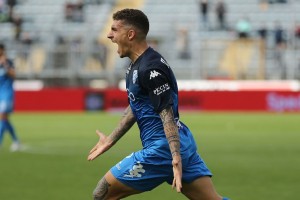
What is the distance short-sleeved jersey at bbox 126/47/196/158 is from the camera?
22.9 feet

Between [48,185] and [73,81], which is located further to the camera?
[73,81]

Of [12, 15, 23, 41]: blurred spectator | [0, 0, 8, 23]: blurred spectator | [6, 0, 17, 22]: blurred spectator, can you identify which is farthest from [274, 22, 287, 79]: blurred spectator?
[0, 0, 8, 23]: blurred spectator

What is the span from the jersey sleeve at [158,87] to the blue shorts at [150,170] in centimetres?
47

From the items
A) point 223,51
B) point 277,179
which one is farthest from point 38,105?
point 277,179

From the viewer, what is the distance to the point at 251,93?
114ft

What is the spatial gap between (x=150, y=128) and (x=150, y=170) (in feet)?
1.13

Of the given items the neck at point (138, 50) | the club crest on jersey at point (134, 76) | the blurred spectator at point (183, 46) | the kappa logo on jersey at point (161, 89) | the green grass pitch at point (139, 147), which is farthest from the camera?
the blurred spectator at point (183, 46)

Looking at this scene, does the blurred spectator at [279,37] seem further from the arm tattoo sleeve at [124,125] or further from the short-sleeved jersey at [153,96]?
the short-sleeved jersey at [153,96]

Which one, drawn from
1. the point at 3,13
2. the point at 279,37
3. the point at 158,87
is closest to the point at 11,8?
the point at 3,13

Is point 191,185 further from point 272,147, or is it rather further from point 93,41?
point 93,41

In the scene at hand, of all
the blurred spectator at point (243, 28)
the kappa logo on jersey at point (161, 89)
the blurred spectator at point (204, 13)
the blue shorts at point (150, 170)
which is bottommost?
the blurred spectator at point (243, 28)

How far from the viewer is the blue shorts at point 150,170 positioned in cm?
725

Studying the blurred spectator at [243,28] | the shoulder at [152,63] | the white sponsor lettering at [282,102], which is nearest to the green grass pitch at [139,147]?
the white sponsor lettering at [282,102]

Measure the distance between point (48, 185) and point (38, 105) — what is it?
23.7m
